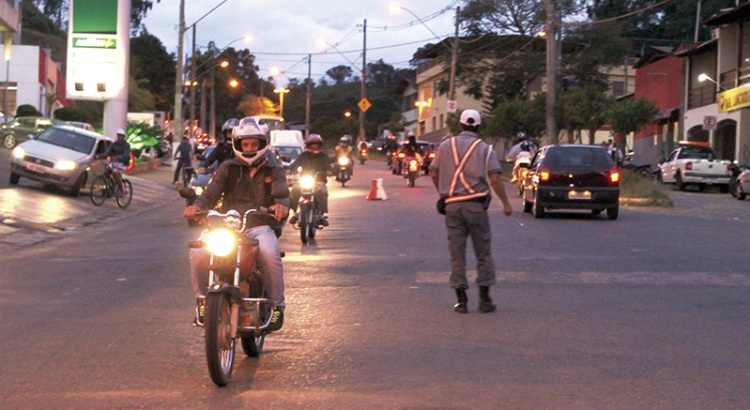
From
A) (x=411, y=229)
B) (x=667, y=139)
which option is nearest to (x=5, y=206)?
(x=411, y=229)

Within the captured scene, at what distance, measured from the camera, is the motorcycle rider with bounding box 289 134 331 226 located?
17.3 metres

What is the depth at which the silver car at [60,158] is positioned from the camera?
81.2 ft

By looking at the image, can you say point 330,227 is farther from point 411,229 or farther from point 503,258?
point 503,258

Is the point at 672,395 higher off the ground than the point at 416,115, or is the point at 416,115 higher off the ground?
the point at 416,115

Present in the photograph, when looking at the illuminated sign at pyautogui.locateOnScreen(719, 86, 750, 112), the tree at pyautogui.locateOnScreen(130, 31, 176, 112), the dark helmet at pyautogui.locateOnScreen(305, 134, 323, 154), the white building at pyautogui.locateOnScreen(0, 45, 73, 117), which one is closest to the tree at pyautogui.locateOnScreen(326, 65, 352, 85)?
the tree at pyautogui.locateOnScreen(130, 31, 176, 112)

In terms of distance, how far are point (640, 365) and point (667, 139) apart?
5186cm

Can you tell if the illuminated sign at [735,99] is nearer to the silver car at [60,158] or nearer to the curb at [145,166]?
the curb at [145,166]

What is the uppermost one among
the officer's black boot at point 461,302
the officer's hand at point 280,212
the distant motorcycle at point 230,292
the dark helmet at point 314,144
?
the dark helmet at point 314,144

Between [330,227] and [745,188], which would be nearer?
[330,227]

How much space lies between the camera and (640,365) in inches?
294

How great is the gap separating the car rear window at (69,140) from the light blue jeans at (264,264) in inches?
773

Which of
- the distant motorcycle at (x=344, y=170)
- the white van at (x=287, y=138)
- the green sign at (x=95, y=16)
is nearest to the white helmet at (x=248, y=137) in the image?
the distant motorcycle at (x=344, y=170)

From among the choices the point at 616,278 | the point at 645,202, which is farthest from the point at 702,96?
the point at 616,278

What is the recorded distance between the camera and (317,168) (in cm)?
1764
